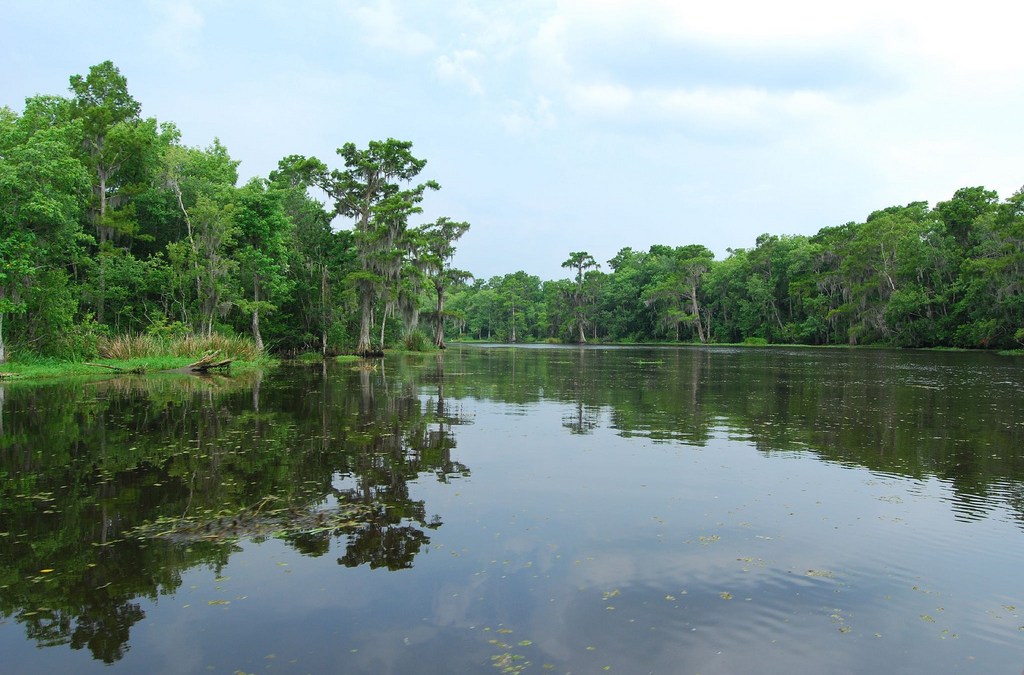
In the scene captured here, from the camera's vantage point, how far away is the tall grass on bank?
2884 cm

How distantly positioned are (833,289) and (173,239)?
71206 millimetres

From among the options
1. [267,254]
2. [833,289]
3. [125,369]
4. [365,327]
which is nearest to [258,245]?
[267,254]

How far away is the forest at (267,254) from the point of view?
25.6m

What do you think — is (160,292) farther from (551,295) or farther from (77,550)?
(551,295)

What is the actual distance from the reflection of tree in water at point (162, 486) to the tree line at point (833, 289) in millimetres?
56507

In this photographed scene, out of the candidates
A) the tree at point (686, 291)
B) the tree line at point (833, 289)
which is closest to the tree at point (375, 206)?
the tree line at point (833, 289)

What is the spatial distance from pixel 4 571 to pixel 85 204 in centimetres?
3204

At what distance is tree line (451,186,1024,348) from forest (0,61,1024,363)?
0.29 metres

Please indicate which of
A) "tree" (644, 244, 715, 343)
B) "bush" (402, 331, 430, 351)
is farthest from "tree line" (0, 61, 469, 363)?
"tree" (644, 244, 715, 343)

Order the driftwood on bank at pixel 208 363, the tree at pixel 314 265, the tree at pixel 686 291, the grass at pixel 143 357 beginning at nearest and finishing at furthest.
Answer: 1. the grass at pixel 143 357
2. the driftwood on bank at pixel 208 363
3. the tree at pixel 314 265
4. the tree at pixel 686 291

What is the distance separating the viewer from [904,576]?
6055mm

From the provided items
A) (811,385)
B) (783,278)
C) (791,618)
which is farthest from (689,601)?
(783,278)

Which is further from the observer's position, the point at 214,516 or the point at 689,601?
the point at 214,516

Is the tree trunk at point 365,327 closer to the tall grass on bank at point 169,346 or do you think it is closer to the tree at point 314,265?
the tree at point 314,265
